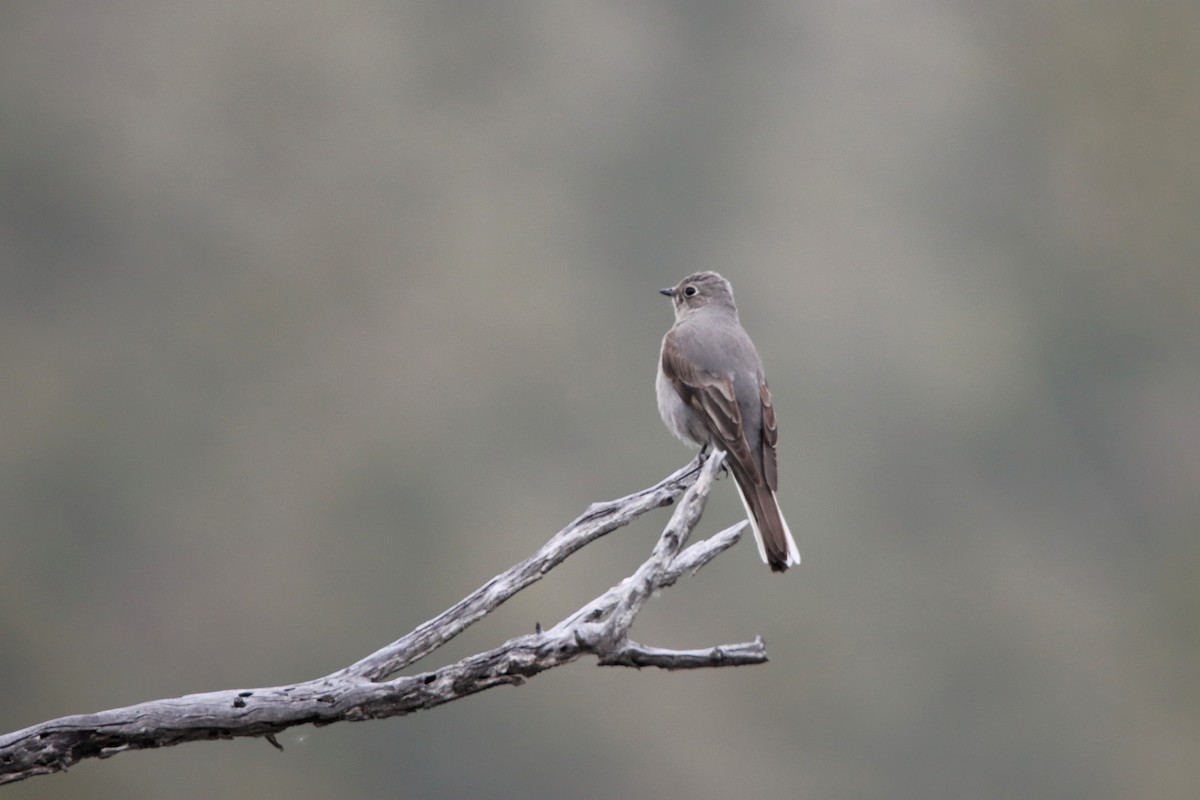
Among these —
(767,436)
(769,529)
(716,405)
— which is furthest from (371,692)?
(767,436)

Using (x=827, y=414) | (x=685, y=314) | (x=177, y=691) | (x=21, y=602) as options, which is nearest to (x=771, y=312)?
(x=827, y=414)

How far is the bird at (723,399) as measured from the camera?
10.5 m

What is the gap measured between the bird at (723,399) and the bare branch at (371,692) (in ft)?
10.3

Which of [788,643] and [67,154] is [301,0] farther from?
[788,643]

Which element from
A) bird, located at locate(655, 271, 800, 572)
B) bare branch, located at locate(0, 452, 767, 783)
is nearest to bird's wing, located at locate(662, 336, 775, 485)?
bird, located at locate(655, 271, 800, 572)

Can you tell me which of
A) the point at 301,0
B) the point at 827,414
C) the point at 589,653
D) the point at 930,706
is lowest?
the point at 589,653

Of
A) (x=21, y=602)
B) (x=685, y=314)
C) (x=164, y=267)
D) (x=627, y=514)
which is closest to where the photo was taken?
(x=627, y=514)

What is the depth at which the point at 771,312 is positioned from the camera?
5988 centimetres

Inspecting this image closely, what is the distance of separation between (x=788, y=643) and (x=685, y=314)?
46557 millimetres

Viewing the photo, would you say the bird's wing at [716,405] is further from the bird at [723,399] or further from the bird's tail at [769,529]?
the bird's tail at [769,529]

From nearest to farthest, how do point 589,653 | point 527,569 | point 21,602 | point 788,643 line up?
point 589,653
point 527,569
point 788,643
point 21,602

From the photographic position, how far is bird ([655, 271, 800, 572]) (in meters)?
10.5

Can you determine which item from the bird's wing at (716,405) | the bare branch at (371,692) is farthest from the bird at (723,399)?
the bare branch at (371,692)

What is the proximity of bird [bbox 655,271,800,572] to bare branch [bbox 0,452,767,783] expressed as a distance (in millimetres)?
3134
